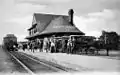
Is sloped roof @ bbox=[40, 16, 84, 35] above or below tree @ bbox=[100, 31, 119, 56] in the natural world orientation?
above

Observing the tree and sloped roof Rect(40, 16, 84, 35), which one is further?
sloped roof Rect(40, 16, 84, 35)

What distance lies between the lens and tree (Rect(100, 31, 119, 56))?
450cm

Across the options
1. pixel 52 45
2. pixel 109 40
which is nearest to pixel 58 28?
pixel 52 45

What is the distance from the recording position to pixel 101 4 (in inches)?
187

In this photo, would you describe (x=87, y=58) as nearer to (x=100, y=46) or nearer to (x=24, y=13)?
(x=100, y=46)

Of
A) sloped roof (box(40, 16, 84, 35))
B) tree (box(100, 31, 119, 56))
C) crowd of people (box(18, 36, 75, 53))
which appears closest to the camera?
tree (box(100, 31, 119, 56))

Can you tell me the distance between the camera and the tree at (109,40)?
4.50 metres

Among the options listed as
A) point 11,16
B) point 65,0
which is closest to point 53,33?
point 65,0

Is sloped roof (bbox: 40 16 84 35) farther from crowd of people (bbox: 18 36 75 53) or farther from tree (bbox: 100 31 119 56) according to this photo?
tree (bbox: 100 31 119 56)

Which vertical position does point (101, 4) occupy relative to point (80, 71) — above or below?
above

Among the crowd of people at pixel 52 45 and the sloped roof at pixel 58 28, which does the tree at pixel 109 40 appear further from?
the sloped roof at pixel 58 28

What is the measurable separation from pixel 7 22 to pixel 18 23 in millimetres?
205

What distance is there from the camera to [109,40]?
449 cm

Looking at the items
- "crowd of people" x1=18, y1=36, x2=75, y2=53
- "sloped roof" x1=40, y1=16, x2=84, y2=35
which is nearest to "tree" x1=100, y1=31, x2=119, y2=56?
"crowd of people" x1=18, y1=36, x2=75, y2=53
